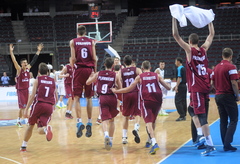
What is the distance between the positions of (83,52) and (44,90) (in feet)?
3.51

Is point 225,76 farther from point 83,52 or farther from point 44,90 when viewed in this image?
point 44,90

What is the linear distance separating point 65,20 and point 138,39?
7747mm

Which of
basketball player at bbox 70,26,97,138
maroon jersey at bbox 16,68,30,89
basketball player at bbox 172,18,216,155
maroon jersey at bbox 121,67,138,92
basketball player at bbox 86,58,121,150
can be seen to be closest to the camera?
basketball player at bbox 172,18,216,155

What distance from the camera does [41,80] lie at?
7.71m

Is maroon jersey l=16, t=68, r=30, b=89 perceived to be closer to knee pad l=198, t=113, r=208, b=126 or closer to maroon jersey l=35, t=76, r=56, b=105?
maroon jersey l=35, t=76, r=56, b=105

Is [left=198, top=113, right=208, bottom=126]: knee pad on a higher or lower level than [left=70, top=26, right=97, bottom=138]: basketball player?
lower

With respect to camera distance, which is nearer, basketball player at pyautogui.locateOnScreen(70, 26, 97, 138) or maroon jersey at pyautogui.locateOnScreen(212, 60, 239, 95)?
maroon jersey at pyautogui.locateOnScreen(212, 60, 239, 95)

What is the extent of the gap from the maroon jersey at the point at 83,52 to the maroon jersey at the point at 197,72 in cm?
203

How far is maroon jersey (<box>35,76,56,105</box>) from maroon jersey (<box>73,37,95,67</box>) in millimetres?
722

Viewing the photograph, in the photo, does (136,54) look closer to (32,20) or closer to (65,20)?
(65,20)

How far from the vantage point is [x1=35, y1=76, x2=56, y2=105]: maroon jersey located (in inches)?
303

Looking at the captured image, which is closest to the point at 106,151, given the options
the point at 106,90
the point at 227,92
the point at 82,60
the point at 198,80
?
the point at 106,90

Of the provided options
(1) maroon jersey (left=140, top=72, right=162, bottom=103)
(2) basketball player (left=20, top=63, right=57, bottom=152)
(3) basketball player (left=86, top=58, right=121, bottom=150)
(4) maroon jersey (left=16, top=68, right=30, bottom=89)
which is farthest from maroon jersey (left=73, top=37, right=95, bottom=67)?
(4) maroon jersey (left=16, top=68, right=30, bottom=89)

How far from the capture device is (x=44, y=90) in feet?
25.3
